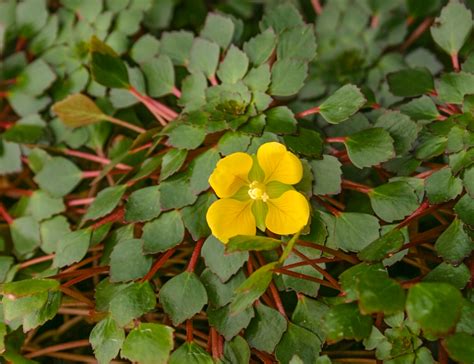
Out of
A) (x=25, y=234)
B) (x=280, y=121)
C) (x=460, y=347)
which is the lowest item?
(x=25, y=234)

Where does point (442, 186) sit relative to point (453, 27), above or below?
below

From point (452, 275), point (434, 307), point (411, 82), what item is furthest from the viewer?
point (411, 82)

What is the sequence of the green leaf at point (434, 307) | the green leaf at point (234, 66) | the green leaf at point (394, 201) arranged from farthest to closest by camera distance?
the green leaf at point (234, 66)
the green leaf at point (394, 201)
the green leaf at point (434, 307)

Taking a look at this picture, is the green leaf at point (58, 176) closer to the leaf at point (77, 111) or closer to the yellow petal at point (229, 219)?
the leaf at point (77, 111)

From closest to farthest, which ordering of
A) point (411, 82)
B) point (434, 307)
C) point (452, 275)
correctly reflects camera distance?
point (434, 307)
point (452, 275)
point (411, 82)

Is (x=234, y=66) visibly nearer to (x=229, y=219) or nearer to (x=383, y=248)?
(x=229, y=219)

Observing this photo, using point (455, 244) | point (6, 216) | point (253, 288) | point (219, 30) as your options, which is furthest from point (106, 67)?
point (455, 244)

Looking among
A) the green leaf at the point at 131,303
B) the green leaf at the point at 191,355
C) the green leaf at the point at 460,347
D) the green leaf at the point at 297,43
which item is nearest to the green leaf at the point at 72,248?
the green leaf at the point at 131,303
